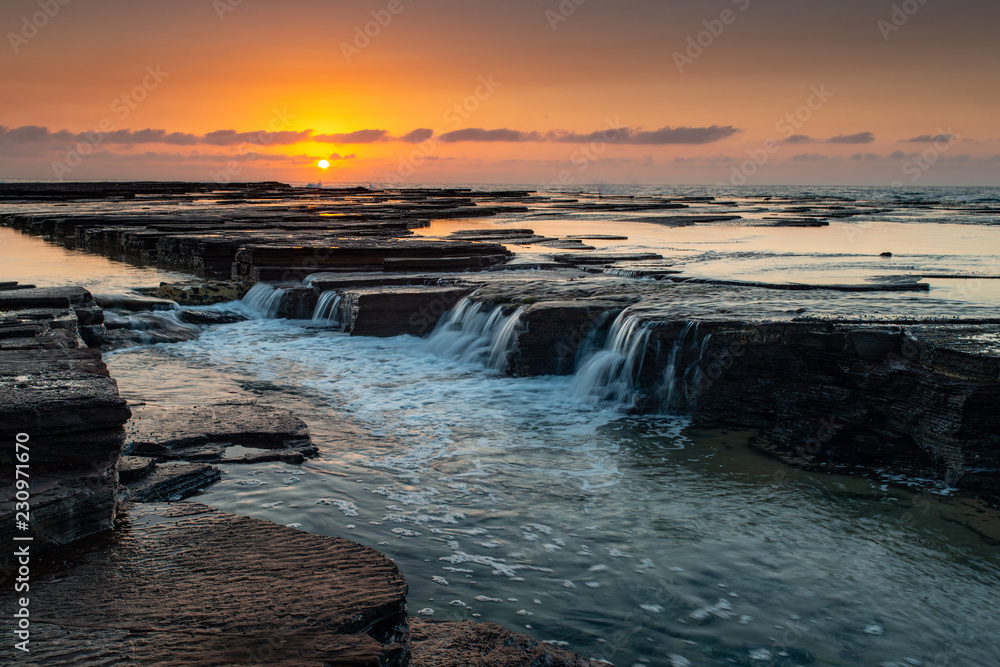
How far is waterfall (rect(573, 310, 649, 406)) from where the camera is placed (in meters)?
9.35

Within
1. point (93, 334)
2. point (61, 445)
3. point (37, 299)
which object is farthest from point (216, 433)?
point (93, 334)

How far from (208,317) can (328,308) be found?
7.47ft

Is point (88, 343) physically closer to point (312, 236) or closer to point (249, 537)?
point (249, 537)

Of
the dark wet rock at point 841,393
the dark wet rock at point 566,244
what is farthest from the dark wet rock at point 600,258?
the dark wet rock at point 841,393

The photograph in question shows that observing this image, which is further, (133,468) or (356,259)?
(356,259)

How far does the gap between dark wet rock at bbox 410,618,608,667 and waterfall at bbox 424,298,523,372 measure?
6.67 m

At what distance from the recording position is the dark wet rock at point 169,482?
5.50 metres

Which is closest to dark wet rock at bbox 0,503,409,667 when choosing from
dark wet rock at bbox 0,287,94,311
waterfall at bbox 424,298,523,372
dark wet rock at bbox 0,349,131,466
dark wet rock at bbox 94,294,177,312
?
dark wet rock at bbox 0,349,131,466

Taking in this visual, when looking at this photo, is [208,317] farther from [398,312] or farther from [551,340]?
[551,340]

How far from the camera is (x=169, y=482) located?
5.83 m

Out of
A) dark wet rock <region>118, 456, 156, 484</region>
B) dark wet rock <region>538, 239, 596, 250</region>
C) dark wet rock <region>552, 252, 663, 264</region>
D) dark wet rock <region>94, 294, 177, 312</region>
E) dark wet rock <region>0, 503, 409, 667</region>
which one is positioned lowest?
dark wet rock <region>118, 456, 156, 484</region>

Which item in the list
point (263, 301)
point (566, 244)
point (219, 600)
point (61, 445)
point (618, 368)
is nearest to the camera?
point (219, 600)

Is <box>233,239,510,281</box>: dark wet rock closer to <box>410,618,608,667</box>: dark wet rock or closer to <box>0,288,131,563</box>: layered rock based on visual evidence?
<box>0,288,131,563</box>: layered rock

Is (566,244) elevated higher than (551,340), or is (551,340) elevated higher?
(566,244)
